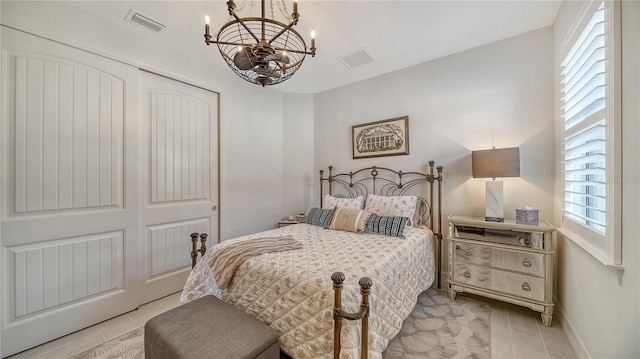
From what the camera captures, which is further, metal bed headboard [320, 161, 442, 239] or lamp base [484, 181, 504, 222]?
metal bed headboard [320, 161, 442, 239]

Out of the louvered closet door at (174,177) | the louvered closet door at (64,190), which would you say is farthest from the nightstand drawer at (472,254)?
the louvered closet door at (64,190)

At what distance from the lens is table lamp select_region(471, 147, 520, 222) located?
2.20m

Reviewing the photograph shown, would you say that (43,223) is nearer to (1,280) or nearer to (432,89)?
(1,280)

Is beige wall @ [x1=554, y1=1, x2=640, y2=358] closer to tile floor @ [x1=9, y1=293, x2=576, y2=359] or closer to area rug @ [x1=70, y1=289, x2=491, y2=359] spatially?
tile floor @ [x1=9, y1=293, x2=576, y2=359]

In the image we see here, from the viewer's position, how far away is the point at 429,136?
298cm

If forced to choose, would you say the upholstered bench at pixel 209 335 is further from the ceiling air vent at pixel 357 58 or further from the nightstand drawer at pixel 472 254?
the ceiling air vent at pixel 357 58

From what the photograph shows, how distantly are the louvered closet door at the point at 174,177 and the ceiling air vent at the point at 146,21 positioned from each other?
0.46 meters

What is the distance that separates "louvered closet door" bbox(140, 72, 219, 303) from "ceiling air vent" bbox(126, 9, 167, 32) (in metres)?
0.46

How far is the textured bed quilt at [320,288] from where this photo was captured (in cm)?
133

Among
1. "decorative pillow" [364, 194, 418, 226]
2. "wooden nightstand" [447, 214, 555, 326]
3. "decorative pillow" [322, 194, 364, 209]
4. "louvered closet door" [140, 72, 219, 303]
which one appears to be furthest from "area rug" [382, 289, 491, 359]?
"louvered closet door" [140, 72, 219, 303]

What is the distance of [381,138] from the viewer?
132 inches

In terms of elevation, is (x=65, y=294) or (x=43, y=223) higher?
(x=43, y=223)

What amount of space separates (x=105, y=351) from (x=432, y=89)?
13.2 feet

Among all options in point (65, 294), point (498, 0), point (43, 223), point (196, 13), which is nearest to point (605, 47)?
point (498, 0)
